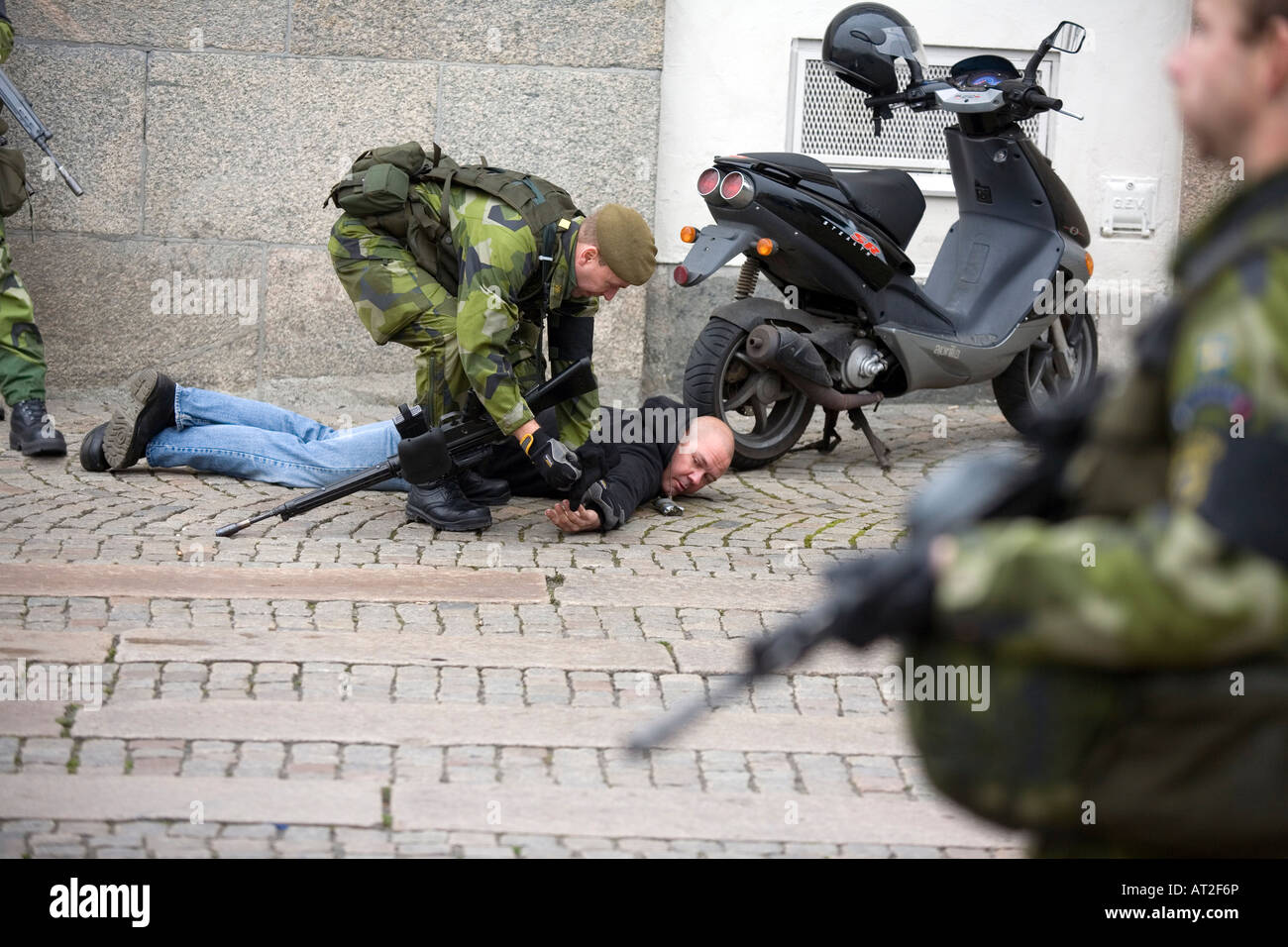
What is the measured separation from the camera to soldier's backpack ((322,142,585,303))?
548 centimetres

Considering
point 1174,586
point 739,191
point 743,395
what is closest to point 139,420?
point 743,395

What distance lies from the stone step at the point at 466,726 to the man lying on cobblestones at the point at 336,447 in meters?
1.90

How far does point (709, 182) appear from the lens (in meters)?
6.23

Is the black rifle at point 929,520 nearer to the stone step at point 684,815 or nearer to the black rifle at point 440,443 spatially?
the stone step at point 684,815

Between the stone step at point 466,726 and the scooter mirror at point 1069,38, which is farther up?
the scooter mirror at point 1069,38

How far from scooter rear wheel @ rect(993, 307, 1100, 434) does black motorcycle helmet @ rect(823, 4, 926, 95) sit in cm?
139

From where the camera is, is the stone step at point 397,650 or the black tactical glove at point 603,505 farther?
the black tactical glove at point 603,505

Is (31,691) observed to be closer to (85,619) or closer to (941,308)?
(85,619)

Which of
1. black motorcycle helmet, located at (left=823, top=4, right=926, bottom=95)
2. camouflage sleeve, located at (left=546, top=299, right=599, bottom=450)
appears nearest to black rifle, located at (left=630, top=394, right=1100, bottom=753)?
camouflage sleeve, located at (left=546, top=299, right=599, bottom=450)

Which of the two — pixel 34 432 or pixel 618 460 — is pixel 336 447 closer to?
pixel 618 460

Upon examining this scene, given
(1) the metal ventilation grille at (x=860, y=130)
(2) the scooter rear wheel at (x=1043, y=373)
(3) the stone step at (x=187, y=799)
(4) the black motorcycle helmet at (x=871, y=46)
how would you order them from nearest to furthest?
(3) the stone step at (x=187, y=799), (4) the black motorcycle helmet at (x=871, y=46), (2) the scooter rear wheel at (x=1043, y=373), (1) the metal ventilation grille at (x=860, y=130)

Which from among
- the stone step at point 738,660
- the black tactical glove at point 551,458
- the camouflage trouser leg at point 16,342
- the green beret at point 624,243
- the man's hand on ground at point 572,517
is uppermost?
the green beret at point 624,243

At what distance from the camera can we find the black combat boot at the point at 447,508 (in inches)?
223

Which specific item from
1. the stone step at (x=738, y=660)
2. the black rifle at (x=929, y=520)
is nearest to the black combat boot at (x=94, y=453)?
the stone step at (x=738, y=660)
